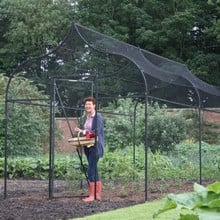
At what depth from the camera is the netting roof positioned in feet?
29.6

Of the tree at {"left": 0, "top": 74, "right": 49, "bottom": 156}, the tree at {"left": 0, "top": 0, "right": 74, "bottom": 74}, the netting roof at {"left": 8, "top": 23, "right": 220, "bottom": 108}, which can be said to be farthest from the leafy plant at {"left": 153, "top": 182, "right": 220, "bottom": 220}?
the tree at {"left": 0, "top": 0, "right": 74, "bottom": 74}

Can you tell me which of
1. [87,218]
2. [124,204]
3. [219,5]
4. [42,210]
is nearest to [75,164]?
[124,204]

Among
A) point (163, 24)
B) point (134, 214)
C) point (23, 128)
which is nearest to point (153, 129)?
point (23, 128)

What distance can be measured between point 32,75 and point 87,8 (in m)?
22.0

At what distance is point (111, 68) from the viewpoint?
10516mm

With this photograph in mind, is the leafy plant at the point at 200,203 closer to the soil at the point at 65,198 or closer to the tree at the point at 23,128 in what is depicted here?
the soil at the point at 65,198

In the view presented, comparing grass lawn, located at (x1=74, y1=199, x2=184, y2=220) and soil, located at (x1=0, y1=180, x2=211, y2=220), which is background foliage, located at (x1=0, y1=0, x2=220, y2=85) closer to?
soil, located at (x1=0, y1=180, x2=211, y2=220)

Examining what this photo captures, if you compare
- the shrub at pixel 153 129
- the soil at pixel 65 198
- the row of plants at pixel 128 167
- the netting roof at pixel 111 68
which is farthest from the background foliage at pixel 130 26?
the soil at pixel 65 198

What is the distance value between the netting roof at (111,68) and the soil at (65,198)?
5.26ft

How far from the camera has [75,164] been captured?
11016 millimetres

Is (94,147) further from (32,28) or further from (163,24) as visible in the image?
(32,28)

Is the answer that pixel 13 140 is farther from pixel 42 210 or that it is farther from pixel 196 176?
pixel 42 210

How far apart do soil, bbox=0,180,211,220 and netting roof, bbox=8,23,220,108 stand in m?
1.60

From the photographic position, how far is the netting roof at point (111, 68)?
29.6 ft
